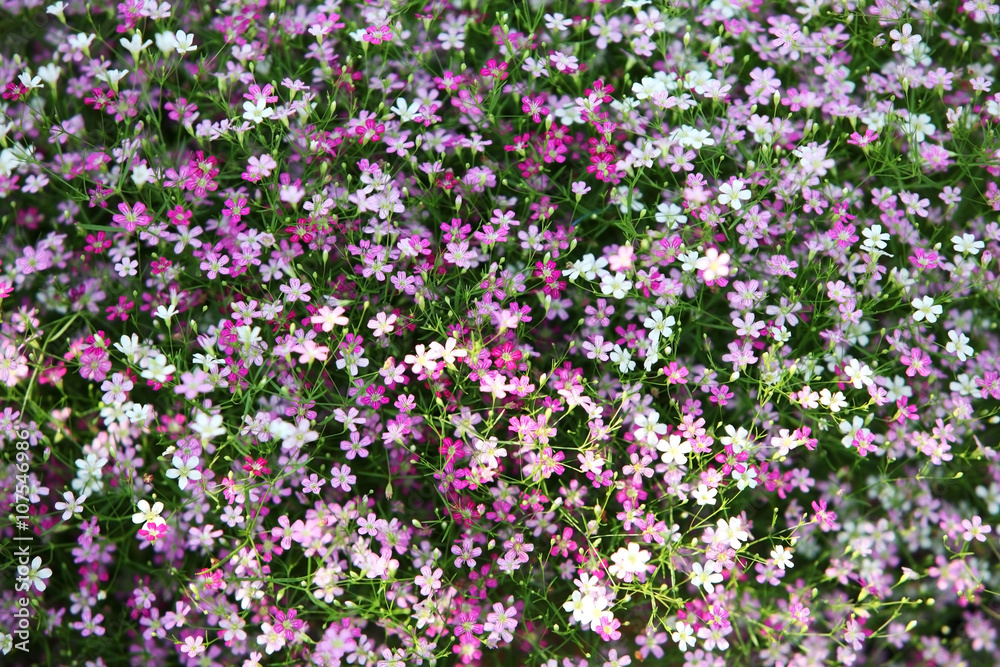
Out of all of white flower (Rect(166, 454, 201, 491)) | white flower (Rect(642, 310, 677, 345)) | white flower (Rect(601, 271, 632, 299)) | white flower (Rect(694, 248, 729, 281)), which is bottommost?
white flower (Rect(166, 454, 201, 491))

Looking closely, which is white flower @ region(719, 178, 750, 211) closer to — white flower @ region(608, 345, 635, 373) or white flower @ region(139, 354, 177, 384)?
white flower @ region(608, 345, 635, 373)

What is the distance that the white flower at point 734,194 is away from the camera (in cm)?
182

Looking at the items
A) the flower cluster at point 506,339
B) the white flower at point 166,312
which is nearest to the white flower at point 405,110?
the flower cluster at point 506,339

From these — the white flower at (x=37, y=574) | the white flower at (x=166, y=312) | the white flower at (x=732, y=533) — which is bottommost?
the white flower at (x=37, y=574)

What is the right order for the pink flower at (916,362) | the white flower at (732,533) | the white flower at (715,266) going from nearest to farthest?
the white flower at (715,266), the white flower at (732,533), the pink flower at (916,362)

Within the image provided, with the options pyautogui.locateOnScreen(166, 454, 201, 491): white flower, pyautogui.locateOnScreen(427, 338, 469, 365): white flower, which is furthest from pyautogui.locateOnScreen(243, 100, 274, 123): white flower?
pyautogui.locateOnScreen(166, 454, 201, 491): white flower

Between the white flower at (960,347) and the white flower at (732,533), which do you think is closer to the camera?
the white flower at (732,533)

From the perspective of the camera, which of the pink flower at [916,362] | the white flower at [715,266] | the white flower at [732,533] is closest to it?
the white flower at [715,266]

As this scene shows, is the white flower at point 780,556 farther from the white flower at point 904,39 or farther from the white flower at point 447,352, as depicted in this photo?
the white flower at point 904,39

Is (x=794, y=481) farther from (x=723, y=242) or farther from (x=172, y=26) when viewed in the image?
(x=172, y=26)

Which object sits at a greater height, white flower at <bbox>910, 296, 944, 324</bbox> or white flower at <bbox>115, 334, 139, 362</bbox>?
white flower at <bbox>910, 296, 944, 324</bbox>

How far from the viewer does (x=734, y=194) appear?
6.01 ft

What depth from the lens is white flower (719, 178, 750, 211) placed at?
1820 millimetres

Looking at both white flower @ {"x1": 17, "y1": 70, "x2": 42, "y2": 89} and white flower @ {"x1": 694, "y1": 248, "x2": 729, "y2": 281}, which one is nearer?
white flower @ {"x1": 694, "y1": 248, "x2": 729, "y2": 281}
